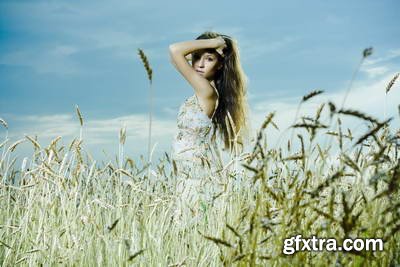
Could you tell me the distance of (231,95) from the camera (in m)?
4.89

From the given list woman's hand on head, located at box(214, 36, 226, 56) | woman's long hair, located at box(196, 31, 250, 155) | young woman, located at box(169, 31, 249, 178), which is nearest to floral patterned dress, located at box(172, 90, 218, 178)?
young woman, located at box(169, 31, 249, 178)

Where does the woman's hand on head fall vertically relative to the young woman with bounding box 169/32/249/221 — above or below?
above

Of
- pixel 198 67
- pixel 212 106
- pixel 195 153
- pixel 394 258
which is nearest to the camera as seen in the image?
pixel 394 258

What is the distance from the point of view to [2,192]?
12.3 ft

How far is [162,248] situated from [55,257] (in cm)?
55

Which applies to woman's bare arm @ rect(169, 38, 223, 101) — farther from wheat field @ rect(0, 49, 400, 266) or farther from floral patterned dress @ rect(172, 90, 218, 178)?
wheat field @ rect(0, 49, 400, 266)

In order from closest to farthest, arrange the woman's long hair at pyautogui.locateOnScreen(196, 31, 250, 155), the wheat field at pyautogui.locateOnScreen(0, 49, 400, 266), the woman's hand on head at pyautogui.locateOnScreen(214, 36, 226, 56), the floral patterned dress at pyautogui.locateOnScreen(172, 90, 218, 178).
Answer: the wheat field at pyautogui.locateOnScreen(0, 49, 400, 266)
the floral patterned dress at pyautogui.locateOnScreen(172, 90, 218, 178)
the woman's long hair at pyautogui.locateOnScreen(196, 31, 250, 155)
the woman's hand on head at pyautogui.locateOnScreen(214, 36, 226, 56)

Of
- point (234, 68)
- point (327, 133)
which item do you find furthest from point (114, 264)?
point (234, 68)

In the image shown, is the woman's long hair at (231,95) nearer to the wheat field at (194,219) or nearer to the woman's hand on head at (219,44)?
the woman's hand on head at (219,44)

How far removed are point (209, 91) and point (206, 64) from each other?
0.52m

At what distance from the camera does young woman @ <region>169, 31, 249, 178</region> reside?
4.58m

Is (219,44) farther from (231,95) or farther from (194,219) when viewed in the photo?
(194,219)

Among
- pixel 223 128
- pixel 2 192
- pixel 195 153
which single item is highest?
pixel 223 128

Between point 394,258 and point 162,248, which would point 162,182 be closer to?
point 162,248
